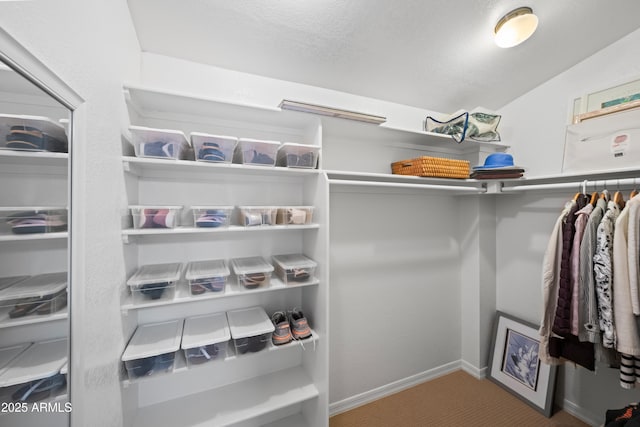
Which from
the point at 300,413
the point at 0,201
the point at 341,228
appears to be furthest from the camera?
the point at 341,228

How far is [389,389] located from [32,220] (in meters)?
2.34

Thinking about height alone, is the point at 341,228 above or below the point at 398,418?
above

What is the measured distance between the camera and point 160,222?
44.4 inches

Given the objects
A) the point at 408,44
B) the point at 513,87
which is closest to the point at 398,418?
the point at 408,44

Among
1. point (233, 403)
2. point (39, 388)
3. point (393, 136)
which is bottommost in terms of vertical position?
point (233, 403)

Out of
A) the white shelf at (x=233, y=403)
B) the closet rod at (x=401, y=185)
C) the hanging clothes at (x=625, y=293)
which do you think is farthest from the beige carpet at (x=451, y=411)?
the closet rod at (x=401, y=185)

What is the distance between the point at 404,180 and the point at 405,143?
419 mm

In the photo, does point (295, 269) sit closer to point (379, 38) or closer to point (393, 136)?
point (393, 136)

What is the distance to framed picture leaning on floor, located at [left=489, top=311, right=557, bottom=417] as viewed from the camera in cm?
177

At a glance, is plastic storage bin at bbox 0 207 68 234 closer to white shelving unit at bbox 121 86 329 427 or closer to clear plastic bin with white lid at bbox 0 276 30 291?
clear plastic bin with white lid at bbox 0 276 30 291

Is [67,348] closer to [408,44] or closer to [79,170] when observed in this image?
[79,170]

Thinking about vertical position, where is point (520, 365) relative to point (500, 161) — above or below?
below

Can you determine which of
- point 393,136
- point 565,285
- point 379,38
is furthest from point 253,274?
point 565,285

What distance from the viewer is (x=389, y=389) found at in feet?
6.48
